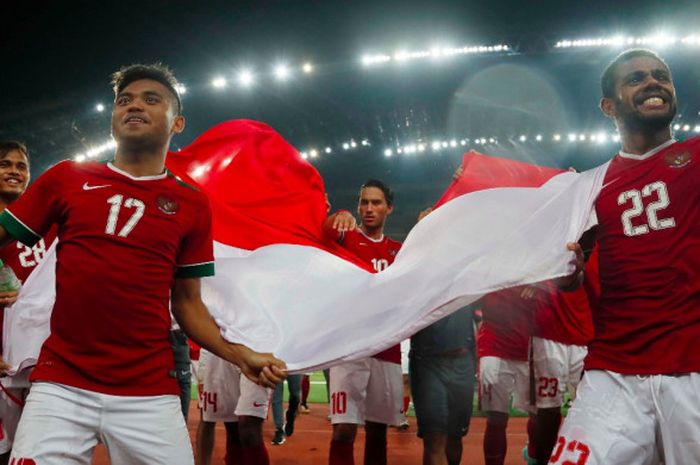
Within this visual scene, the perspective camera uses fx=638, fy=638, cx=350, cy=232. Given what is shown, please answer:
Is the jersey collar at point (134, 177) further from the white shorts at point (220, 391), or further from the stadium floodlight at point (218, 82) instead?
the stadium floodlight at point (218, 82)

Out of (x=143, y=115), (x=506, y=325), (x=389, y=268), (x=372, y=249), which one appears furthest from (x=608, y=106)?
(x=506, y=325)

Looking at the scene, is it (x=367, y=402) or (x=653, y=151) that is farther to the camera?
(x=367, y=402)

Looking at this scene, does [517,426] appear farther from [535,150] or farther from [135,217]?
[535,150]

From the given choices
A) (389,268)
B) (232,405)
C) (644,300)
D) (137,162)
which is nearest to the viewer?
(644,300)

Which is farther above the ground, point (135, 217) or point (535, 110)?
point (535, 110)

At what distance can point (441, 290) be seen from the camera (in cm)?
313

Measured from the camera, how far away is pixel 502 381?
6.08 meters

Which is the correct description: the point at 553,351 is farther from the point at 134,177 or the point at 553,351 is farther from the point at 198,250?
the point at 134,177

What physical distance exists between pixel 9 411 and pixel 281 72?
13.8m

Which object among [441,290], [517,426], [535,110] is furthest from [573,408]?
[535,110]

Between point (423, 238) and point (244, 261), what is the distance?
1.00m

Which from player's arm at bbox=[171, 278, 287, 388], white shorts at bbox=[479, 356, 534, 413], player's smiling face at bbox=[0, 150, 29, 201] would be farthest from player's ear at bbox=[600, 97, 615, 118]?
Result: player's smiling face at bbox=[0, 150, 29, 201]

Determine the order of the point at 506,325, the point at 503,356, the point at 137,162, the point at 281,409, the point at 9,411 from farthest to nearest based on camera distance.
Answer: the point at 281,409 < the point at 503,356 < the point at 506,325 < the point at 9,411 < the point at 137,162

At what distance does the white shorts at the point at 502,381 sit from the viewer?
236 inches
